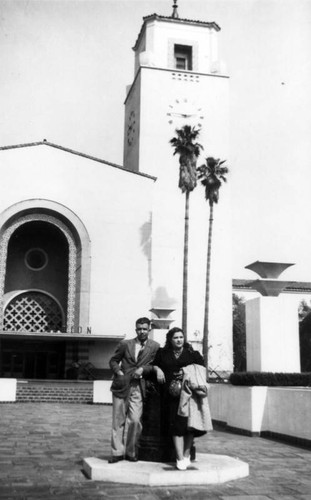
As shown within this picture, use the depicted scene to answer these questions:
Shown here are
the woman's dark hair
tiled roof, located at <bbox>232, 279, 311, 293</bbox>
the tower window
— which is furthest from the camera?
tiled roof, located at <bbox>232, 279, 311, 293</bbox>

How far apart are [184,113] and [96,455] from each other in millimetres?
30197

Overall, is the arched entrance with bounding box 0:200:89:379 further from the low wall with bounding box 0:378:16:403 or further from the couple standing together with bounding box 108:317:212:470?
the couple standing together with bounding box 108:317:212:470

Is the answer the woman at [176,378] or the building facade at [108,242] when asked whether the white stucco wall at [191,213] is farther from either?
the woman at [176,378]

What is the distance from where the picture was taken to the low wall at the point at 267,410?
8.82 metres

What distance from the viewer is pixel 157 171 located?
34438 millimetres

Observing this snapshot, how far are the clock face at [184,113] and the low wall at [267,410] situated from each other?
2571 cm

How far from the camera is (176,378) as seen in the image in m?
5.95

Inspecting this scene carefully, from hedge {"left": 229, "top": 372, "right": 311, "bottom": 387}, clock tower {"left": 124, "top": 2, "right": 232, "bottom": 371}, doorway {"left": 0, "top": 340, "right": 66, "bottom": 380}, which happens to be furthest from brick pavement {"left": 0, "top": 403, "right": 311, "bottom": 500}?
clock tower {"left": 124, "top": 2, "right": 232, "bottom": 371}

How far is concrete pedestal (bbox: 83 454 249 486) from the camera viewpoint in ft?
18.1

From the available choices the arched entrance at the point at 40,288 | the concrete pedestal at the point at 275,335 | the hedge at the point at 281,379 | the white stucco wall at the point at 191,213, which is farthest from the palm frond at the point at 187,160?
the hedge at the point at 281,379

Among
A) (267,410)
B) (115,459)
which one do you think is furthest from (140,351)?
(267,410)

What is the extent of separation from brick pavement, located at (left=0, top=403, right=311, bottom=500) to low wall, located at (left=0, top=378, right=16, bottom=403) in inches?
315

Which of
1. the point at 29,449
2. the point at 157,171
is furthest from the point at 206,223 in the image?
the point at 29,449

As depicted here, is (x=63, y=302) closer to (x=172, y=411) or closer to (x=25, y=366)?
(x=25, y=366)
